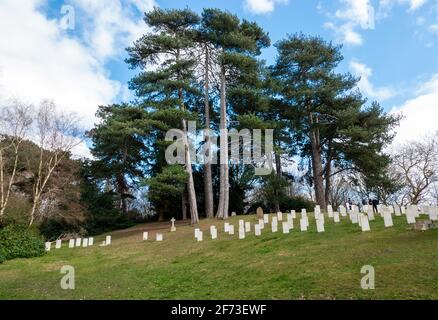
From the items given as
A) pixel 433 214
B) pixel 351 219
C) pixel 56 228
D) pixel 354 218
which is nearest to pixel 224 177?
pixel 351 219

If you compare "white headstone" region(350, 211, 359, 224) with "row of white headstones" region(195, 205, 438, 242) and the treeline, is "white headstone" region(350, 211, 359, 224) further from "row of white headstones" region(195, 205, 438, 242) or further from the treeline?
the treeline

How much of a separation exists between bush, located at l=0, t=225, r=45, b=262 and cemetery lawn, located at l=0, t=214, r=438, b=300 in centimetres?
146

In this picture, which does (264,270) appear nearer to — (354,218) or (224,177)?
(354,218)

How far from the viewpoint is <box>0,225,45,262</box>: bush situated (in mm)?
16875

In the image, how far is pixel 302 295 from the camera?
668 centimetres

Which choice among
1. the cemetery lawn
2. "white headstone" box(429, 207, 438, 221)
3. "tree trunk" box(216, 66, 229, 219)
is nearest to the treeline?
"tree trunk" box(216, 66, 229, 219)

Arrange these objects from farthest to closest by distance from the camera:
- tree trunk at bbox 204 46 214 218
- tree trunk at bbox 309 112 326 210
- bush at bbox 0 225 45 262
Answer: tree trunk at bbox 309 112 326 210 → tree trunk at bbox 204 46 214 218 → bush at bbox 0 225 45 262

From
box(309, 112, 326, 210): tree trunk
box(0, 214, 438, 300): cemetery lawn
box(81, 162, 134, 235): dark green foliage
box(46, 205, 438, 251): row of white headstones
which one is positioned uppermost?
box(309, 112, 326, 210): tree trunk

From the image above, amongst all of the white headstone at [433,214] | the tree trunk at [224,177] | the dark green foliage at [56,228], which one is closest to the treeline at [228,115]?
the tree trunk at [224,177]

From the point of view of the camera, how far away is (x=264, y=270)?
29.7 feet

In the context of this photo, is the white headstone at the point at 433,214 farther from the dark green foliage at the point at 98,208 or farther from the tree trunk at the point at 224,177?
the dark green foliage at the point at 98,208

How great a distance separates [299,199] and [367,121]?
31.8 ft

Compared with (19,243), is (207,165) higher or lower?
higher

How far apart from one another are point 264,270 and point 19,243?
45.1 feet
